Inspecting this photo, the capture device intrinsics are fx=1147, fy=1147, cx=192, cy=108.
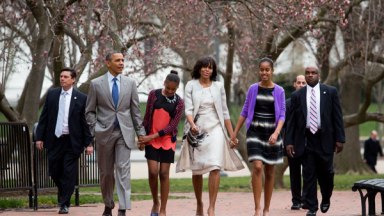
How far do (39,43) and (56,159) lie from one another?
4.95 m

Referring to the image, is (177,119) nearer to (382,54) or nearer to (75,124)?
(75,124)

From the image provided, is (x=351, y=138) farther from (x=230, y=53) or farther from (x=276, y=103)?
(x=276, y=103)

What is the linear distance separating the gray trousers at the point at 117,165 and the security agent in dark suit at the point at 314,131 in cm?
211

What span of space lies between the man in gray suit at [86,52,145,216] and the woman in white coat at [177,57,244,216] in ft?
1.92

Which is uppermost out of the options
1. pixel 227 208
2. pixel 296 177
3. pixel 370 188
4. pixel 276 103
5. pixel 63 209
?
pixel 276 103

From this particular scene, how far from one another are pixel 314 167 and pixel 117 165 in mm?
2459

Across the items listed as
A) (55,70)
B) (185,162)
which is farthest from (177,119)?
(55,70)

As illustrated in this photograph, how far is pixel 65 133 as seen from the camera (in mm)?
14742

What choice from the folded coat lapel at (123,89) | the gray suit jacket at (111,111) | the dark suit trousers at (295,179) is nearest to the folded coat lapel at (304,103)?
the dark suit trousers at (295,179)

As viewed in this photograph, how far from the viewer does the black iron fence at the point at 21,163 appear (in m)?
15.7

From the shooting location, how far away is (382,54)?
24.0 metres

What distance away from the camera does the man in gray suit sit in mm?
13070

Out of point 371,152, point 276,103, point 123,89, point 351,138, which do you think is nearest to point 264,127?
point 276,103

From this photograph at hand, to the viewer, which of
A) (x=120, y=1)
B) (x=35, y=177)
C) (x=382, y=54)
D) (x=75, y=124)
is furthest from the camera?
(x=382, y=54)
